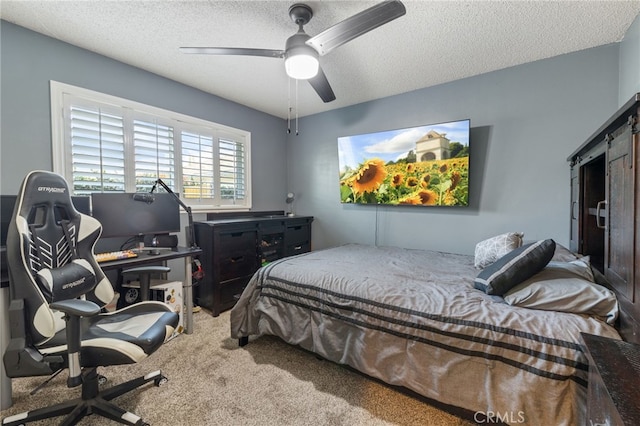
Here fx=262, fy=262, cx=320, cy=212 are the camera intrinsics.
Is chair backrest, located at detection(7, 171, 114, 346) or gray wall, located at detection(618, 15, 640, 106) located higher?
gray wall, located at detection(618, 15, 640, 106)

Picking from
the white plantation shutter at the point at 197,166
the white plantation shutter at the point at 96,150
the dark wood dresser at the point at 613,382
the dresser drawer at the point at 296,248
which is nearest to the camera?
the dark wood dresser at the point at 613,382

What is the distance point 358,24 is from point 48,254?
212cm

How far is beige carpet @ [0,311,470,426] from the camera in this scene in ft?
Result: 4.68

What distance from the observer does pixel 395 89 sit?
311cm

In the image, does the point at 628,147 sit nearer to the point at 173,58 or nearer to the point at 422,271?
the point at 422,271

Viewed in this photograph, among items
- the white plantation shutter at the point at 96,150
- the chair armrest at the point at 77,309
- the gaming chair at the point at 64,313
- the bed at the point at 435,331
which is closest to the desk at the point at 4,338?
the gaming chair at the point at 64,313

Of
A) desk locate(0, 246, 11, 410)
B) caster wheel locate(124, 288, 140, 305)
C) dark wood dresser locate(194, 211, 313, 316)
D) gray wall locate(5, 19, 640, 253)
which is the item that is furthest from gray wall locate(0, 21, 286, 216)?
dark wood dresser locate(194, 211, 313, 316)

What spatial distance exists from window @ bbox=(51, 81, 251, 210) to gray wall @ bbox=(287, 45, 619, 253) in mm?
1801

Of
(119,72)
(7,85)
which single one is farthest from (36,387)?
(119,72)

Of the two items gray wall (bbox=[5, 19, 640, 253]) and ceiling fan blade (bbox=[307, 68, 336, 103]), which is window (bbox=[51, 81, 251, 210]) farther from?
ceiling fan blade (bbox=[307, 68, 336, 103])

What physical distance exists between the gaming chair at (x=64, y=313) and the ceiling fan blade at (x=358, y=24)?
1735mm

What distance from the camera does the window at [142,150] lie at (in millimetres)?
2242

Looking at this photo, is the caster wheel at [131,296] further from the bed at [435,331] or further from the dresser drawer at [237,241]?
the bed at [435,331]

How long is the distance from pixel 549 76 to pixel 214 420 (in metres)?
3.74
